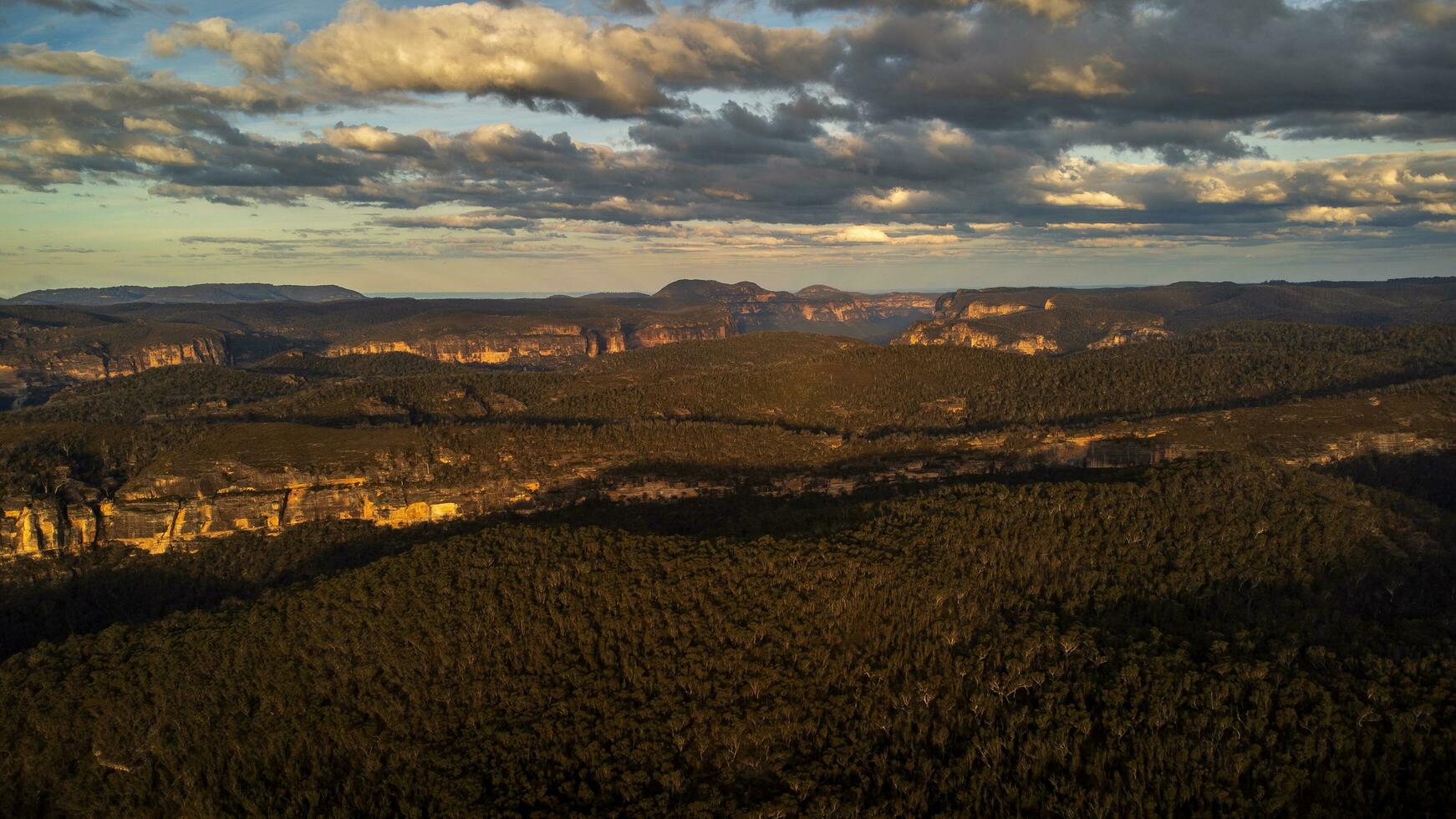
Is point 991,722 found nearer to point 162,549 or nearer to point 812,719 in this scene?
point 812,719

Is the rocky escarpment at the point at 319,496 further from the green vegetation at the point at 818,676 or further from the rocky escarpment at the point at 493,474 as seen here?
the green vegetation at the point at 818,676

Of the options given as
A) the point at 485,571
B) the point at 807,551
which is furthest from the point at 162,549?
the point at 807,551

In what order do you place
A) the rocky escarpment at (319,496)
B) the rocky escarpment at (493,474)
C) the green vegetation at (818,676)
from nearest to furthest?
the green vegetation at (818,676) < the rocky escarpment at (319,496) < the rocky escarpment at (493,474)

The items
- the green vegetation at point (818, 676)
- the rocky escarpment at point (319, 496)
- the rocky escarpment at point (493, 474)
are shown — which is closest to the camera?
the green vegetation at point (818, 676)

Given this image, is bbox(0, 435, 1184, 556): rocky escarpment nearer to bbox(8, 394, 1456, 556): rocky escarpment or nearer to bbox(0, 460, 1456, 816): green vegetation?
bbox(8, 394, 1456, 556): rocky escarpment

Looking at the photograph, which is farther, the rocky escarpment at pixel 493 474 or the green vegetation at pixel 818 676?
the rocky escarpment at pixel 493 474

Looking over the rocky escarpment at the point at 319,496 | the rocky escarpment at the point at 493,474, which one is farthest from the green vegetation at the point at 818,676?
the rocky escarpment at the point at 493,474

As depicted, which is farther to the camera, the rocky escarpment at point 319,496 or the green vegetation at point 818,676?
the rocky escarpment at point 319,496

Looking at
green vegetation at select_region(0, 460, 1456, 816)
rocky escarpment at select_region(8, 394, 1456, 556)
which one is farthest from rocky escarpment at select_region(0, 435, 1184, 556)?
green vegetation at select_region(0, 460, 1456, 816)

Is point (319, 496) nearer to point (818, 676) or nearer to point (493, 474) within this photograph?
point (493, 474)
